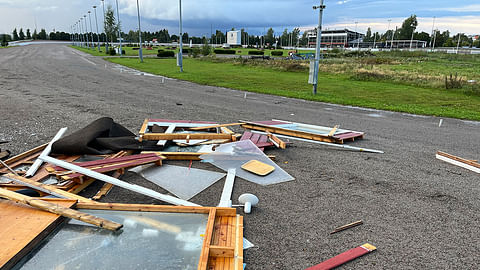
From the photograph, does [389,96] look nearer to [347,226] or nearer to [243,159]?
[243,159]

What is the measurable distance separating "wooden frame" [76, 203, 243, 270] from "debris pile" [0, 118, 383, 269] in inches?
0.5

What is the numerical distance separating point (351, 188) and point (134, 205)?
12.3 ft

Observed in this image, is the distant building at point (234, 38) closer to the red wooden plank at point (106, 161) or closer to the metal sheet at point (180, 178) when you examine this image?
the red wooden plank at point (106, 161)

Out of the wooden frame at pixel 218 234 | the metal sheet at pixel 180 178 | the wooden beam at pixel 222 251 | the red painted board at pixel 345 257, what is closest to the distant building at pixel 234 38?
the metal sheet at pixel 180 178

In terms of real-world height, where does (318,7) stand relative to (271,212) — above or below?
above

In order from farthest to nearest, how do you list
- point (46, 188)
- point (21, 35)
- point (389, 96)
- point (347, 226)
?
1. point (21, 35)
2. point (389, 96)
3. point (46, 188)
4. point (347, 226)

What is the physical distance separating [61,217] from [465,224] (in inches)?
220

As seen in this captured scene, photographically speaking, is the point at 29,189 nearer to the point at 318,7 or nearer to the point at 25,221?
the point at 25,221

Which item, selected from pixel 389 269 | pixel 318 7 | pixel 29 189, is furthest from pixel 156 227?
pixel 318 7

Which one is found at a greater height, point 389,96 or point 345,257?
point 389,96

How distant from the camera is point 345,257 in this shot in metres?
3.67

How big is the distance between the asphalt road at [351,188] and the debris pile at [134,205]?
25cm

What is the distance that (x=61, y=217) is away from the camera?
381 cm

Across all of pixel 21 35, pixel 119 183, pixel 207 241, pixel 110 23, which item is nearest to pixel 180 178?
pixel 119 183
